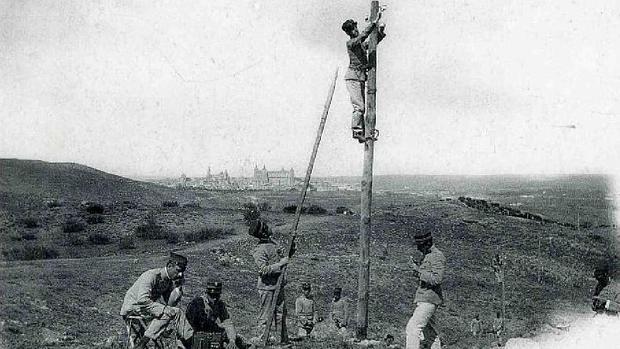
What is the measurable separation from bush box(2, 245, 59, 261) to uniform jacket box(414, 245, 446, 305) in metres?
16.2

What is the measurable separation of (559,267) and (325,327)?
1813cm

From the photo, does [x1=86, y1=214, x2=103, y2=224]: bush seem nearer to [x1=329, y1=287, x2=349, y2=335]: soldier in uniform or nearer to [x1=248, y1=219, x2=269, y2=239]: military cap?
[x1=329, y1=287, x2=349, y2=335]: soldier in uniform

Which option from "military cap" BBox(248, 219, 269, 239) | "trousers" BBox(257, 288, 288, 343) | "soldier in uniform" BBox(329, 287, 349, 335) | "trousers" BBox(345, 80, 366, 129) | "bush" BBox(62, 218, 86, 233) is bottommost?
"soldier in uniform" BBox(329, 287, 349, 335)

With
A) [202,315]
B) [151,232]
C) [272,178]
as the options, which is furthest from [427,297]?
[272,178]

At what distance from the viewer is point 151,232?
24.4 metres

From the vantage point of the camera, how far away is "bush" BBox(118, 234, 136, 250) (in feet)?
70.7

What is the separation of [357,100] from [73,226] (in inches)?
783

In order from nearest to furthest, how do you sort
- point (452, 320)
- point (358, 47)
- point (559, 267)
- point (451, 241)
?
point (358, 47), point (452, 320), point (559, 267), point (451, 241)

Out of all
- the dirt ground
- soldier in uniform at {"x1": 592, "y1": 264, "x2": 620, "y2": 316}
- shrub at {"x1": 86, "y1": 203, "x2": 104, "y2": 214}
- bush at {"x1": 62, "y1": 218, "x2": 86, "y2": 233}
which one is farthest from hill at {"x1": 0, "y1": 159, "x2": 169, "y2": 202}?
soldier in uniform at {"x1": 592, "y1": 264, "x2": 620, "y2": 316}

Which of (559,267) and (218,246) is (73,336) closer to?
(218,246)

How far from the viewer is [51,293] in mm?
12383

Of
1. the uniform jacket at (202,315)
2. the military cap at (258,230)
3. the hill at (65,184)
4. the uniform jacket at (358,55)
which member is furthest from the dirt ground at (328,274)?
the hill at (65,184)

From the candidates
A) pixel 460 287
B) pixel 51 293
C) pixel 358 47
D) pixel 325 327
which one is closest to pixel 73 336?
pixel 51 293

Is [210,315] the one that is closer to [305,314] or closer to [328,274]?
[305,314]
